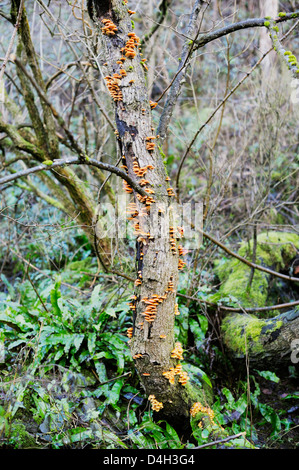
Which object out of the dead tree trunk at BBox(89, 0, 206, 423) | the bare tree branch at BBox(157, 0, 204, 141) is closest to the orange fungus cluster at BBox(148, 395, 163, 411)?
the dead tree trunk at BBox(89, 0, 206, 423)

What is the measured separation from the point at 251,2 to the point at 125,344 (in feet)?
35.5

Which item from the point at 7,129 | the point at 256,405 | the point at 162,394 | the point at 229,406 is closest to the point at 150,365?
the point at 162,394

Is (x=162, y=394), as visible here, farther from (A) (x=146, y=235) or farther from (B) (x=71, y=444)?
(A) (x=146, y=235)

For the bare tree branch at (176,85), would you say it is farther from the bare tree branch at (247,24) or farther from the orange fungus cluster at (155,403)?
the orange fungus cluster at (155,403)

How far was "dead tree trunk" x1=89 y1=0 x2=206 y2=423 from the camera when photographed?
8.47ft

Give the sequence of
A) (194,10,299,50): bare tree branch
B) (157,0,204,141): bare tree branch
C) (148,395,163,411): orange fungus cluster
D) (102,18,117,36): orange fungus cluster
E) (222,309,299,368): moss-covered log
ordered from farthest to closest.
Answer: (222,309,299,368): moss-covered log
(148,395,163,411): orange fungus cluster
(157,0,204,141): bare tree branch
(102,18,117,36): orange fungus cluster
(194,10,299,50): bare tree branch

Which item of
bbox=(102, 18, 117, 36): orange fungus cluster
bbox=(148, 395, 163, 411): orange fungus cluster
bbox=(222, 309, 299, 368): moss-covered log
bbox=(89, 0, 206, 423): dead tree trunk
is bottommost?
bbox=(148, 395, 163, 411): orange fungus cluster

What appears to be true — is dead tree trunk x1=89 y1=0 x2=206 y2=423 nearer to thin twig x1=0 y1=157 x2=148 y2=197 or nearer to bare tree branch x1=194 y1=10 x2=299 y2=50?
thin twig x1=0 y1=157 x2=148 y2=197

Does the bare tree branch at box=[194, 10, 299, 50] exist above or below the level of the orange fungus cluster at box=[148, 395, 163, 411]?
above

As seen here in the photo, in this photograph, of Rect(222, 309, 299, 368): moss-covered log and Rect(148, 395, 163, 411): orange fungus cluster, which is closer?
Rect(148, 395, 163, 411): orange fungus cluster

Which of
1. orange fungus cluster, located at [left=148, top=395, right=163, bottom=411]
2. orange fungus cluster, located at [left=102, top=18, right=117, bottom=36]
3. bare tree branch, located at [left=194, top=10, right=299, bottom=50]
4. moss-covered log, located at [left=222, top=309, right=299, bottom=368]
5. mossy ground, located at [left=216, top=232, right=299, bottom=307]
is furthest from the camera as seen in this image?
mossy ground, located at [left=216, top=232, right=299, bottom=307]

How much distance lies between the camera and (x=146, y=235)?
105 inches

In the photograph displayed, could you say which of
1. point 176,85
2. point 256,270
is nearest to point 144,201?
point 176,85

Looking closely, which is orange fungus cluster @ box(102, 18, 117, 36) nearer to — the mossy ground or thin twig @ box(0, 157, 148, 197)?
thin twig @ box(0, 157, 148, 197)
